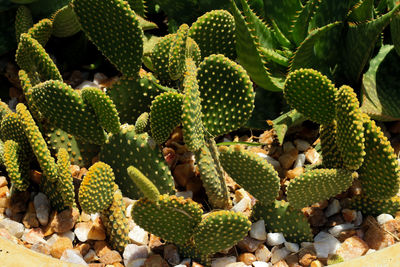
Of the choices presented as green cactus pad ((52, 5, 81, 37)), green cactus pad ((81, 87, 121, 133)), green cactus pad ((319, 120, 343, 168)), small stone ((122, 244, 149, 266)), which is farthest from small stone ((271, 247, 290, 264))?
green cactus pad ((52, 5, 81, 37))

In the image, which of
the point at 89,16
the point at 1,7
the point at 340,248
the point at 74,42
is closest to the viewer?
the point at 340,248

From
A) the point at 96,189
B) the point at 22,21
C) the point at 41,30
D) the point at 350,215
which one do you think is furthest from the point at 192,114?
the point at 22,21

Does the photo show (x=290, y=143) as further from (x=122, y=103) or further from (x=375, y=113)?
(x=122, y=103)

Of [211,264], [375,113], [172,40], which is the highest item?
[172,40]

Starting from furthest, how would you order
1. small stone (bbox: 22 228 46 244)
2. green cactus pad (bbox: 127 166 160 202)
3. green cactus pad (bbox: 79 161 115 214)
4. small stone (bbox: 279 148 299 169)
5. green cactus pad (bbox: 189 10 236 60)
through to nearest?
small stone (bbox: 279 148 299 169), green cactus pad (bbox: 189 10 236 60), small stone (bbox: 22 228 46 244), green cactus pad (bbox: 79 161 115 214), green cactus pad (bbox: 127 166 160 202)

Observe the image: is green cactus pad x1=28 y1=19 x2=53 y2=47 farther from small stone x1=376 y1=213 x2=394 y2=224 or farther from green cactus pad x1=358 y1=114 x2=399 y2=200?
small stone x1=376 y1=213 x2=394 y2=224

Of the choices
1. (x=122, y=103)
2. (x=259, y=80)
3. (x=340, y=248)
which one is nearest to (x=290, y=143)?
(x=259, y=80)

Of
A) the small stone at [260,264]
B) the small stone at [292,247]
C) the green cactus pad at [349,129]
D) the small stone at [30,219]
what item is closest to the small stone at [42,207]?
the small stone at [30,219]
